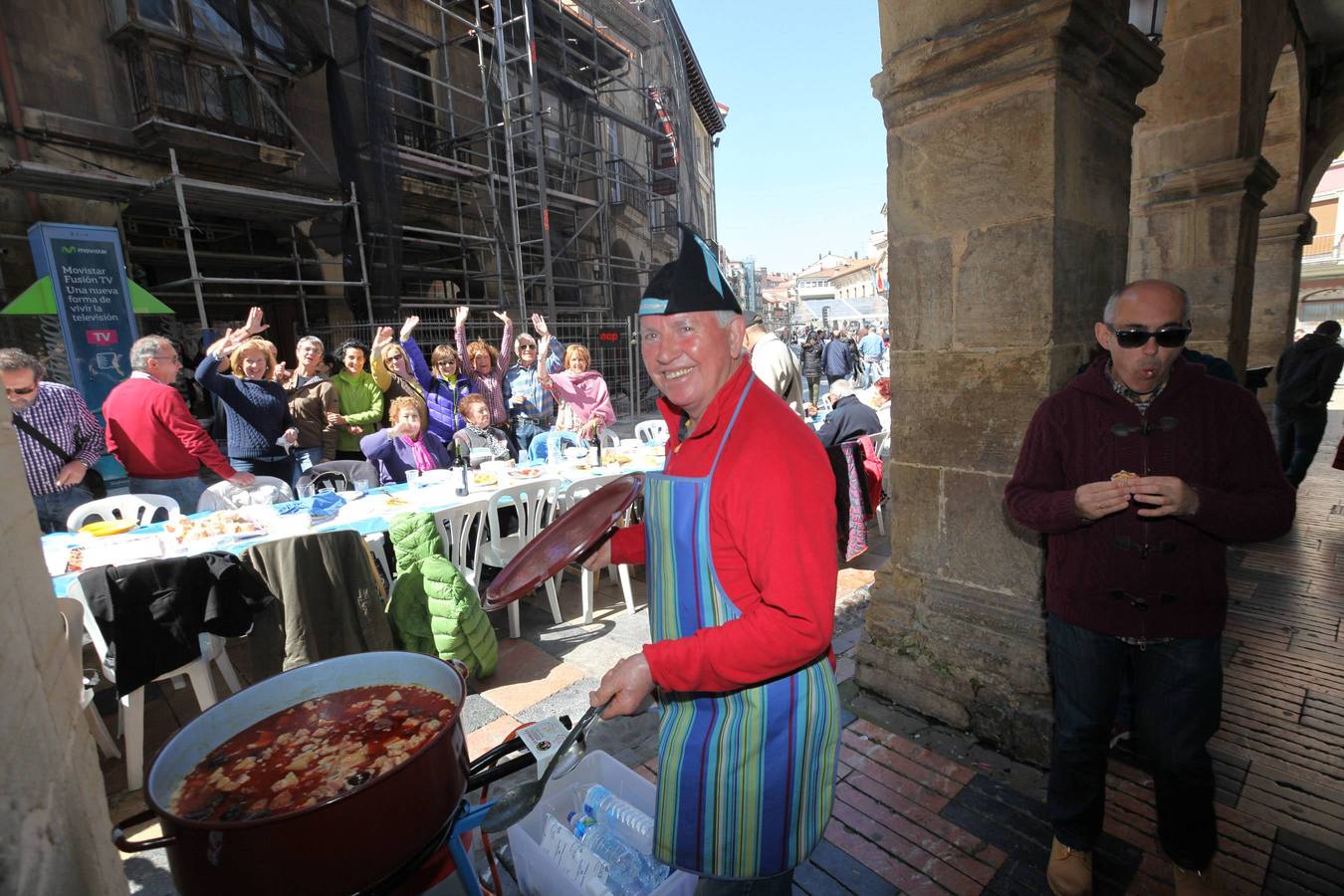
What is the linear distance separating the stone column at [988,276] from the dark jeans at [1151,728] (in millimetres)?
553

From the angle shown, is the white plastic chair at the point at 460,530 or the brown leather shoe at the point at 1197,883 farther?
the white plastic chair at the point at 460,530

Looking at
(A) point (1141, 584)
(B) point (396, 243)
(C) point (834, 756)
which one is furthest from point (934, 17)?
(B) point (396, 243)

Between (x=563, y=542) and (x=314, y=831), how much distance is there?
2.60ft

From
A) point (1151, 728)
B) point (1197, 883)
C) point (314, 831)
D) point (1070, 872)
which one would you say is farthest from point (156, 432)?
point (1197, 883)

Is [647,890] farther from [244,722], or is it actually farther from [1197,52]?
[1197,52]

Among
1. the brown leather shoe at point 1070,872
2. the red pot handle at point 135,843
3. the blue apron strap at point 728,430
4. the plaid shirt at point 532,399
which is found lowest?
the brown leather shoe at point 1070,872

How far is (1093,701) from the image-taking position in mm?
1963

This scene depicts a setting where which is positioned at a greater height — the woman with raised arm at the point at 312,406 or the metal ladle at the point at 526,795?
the woman with raised arm at the point at 312,406

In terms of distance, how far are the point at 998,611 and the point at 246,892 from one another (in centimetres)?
262

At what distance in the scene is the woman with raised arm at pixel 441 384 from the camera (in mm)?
6215

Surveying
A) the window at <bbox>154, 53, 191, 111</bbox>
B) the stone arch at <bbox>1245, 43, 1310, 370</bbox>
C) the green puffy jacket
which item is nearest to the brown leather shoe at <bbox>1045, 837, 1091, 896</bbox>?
the green puffy jacket

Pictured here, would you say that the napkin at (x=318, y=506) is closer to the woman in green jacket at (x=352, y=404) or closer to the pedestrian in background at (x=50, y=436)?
the pedestrian in background at (x=50, y=436)

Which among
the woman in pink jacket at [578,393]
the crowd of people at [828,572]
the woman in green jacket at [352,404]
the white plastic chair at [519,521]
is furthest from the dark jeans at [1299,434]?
the woman in green jacket at [352,404]

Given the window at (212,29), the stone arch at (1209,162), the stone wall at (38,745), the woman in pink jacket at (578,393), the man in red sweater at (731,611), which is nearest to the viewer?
the stone wall at (38,745)
